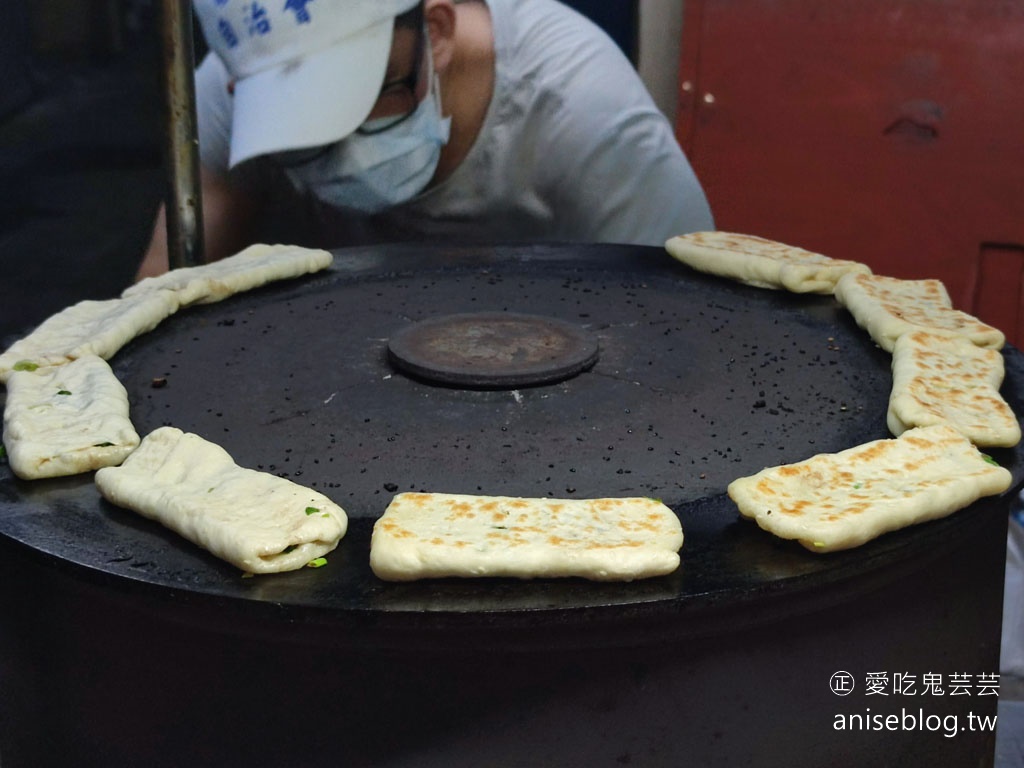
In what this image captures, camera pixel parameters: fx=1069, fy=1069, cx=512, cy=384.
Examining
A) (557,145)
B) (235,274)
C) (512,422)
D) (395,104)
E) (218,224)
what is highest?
(395,104)

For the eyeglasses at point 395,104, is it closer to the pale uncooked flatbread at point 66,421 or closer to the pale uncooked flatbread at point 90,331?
the pale uncooked flatbread at point 90,331

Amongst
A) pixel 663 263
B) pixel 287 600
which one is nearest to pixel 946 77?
pixel 663 263

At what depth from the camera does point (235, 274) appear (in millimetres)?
3734

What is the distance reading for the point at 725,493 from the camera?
2426 millimetres

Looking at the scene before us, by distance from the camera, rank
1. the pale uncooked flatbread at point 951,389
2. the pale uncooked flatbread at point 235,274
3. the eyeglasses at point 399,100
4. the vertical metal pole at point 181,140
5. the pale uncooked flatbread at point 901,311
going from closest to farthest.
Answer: the pale uncooked flatbread at point 951,389, the pale uncooked flatbread at point 901,311, the pale uncooked flatbread at point 235,274, the vertical metal pole at point 181,140, the eyeglasses at point 399,100

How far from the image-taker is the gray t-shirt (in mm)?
5395

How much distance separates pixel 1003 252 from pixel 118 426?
449cm

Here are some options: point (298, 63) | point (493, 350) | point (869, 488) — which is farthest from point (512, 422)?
point (298, 63)

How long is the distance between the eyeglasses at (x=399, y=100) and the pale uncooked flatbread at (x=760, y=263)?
183cm

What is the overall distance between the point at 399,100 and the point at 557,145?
832 millimetres

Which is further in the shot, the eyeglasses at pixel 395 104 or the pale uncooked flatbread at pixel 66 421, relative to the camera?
the eyeglasses at pixel 395 104

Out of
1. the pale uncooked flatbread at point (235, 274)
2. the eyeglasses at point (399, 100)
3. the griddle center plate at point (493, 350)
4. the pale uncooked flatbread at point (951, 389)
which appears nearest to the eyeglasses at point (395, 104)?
the eyeglasses at point (399, 100)

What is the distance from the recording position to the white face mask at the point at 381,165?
530cm

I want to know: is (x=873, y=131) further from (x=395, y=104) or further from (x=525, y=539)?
(x=525, y=539)
